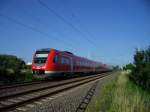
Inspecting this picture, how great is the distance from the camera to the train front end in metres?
19.5

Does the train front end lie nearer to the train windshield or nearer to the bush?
the train windshield

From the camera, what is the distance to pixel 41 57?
→ 20453 millimetres

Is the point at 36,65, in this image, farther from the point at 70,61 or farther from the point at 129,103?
the point at 129,103

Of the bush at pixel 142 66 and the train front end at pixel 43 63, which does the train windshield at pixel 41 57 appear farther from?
the bush at pixel 142 66

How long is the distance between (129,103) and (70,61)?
1825 centimetres

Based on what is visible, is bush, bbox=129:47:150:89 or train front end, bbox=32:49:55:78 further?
bush, bbox=129:47:150:89

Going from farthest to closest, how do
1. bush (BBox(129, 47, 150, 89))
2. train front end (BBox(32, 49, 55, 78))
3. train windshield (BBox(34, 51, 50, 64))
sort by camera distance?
bush (BBox(129, 47, 150, 89)) < train windshield (BBox(34, 51, 50, 64)) < train front end (BBox(32, 49, 55, 78))

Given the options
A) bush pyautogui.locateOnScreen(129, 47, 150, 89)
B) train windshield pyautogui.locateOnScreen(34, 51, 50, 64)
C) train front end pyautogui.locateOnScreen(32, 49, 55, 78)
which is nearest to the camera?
train front end pyautogui.locateOnScreen(32, 49, 55, 78)

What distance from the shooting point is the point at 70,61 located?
86.3 feet

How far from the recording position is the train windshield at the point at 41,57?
66.1 feet

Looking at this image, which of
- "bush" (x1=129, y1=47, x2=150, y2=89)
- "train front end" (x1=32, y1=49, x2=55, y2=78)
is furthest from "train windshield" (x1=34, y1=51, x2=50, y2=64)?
"bush" (x1=129, y1=47, x2=150, y2=89)

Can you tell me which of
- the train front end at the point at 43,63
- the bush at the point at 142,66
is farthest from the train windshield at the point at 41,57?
the bush at the point at 142,66

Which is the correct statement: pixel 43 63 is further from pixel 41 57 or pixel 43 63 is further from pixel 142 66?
pixel 142 66

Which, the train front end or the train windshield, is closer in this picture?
the train front end
